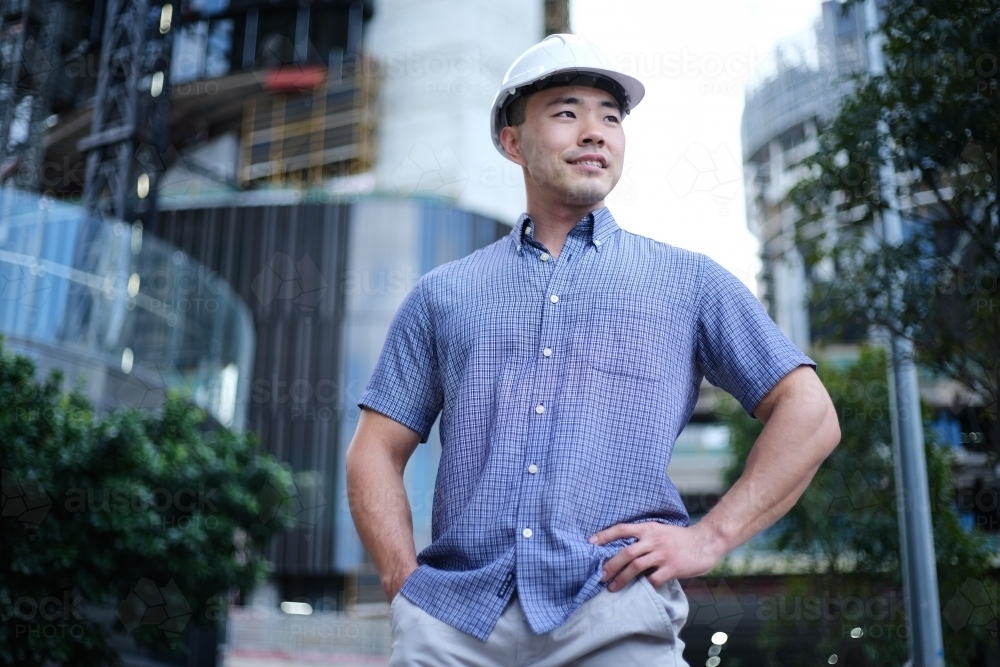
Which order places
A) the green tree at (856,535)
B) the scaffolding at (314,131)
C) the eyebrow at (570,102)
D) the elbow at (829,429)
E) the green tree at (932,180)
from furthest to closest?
1. the scaffolding at (314,131)
2. the green tree at (856,535)
3. the green tree at (932,180)
4. the eyebrow at (570,102)
5. the elbow at (829,429)

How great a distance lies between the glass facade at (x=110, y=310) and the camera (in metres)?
9.02

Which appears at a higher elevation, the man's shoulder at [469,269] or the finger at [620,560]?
the man's shoulder at [469,269]

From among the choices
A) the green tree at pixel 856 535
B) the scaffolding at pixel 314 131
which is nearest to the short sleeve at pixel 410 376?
the green tree at pixel 856 535

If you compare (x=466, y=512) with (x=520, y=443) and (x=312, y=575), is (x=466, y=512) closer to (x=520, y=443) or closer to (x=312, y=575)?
(x=520, y=443)

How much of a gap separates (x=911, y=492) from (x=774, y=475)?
6.35 metres

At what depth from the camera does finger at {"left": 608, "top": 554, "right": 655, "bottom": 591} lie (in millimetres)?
1440

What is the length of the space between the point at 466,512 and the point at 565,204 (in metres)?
0.59

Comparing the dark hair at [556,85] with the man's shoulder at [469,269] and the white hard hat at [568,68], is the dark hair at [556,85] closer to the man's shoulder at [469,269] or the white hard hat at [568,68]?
the white hard hat at [568,68]

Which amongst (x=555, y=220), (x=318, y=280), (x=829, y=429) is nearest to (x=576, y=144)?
(x=555, y=220)

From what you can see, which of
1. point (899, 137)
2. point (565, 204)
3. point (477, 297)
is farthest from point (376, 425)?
point (899, 137)

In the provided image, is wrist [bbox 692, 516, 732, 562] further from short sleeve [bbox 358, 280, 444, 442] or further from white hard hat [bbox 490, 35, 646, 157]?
white hard hat [bbox 490, 35, 646, 157]

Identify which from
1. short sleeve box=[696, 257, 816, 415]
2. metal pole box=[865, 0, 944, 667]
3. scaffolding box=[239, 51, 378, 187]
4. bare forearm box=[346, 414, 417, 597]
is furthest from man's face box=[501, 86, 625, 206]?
scaffolding box=[239, 51, 378, 187]

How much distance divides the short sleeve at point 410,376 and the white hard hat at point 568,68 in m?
0.41

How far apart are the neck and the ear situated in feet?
0.32
